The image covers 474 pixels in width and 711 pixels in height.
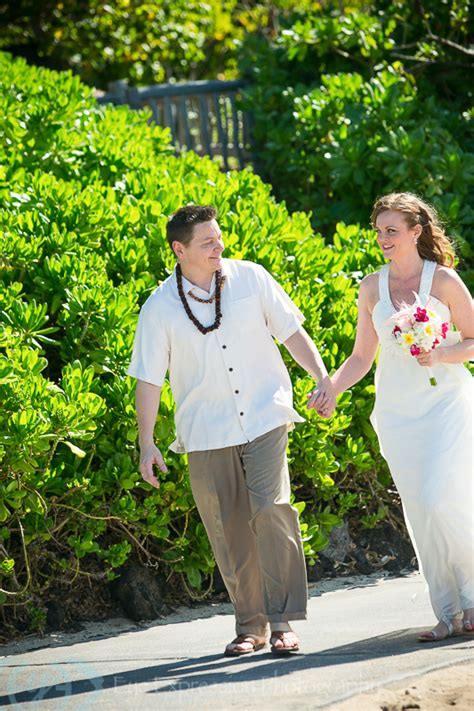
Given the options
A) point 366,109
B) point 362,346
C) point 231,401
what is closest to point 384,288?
point 362,346

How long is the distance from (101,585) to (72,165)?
3.52m

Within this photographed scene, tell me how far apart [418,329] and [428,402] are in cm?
39

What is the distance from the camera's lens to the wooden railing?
36.9 ft

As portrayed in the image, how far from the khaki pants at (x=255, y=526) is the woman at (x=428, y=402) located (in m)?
0.40

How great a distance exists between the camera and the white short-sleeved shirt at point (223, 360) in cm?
507

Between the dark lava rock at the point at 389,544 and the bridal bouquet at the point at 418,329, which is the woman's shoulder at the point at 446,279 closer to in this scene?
the bridal bouquet at the point at 418,329

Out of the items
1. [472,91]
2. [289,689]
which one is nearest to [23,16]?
[472,91]

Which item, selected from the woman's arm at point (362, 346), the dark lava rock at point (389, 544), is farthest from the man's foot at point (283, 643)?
the dark lava rock at point (389, 544)

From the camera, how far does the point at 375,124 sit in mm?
9375

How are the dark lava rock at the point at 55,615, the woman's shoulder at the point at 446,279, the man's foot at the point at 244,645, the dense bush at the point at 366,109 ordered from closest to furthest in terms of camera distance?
1. the man's foot at the point at 244,645
2. the woman's shoulder at the point at 446,279
3. the dark lava rock at the point at 55,615
4. the dense bush at the point at 366,109

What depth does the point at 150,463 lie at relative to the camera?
500cm

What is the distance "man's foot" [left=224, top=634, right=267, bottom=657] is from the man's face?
156 centimetres

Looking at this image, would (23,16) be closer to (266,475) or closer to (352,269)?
(352,269)

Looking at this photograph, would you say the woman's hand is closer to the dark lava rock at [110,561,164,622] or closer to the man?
the man
